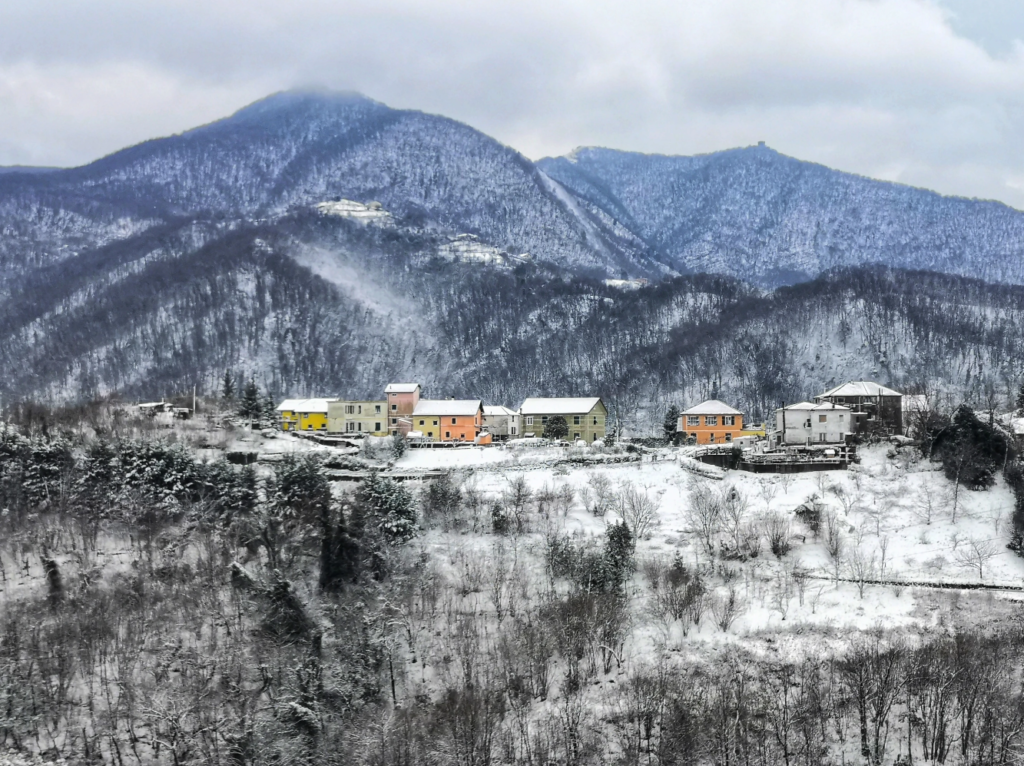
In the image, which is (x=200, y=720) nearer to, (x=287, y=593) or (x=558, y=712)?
(x=287, y=593)

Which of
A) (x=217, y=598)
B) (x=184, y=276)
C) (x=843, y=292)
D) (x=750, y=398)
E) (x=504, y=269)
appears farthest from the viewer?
(x=504, y=269)

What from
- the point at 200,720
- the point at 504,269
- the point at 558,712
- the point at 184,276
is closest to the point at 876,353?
the point at 504,269

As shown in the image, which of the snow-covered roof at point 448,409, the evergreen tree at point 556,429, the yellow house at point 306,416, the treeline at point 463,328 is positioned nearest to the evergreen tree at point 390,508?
the snow-covered roof at point 448,409

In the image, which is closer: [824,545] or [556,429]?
[824,545]

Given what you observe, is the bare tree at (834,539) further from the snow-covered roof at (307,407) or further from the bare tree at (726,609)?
the snow-covered roof at (307,407)

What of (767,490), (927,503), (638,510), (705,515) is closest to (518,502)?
(638,510)

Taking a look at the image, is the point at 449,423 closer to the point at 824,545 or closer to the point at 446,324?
the point at 824,545

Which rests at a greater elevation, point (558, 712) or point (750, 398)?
point (750, 398)

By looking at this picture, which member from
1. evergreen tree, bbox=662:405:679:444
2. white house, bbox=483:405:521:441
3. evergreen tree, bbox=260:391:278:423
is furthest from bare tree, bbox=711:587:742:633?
evergreen tree, bbox=260:391:278:423
